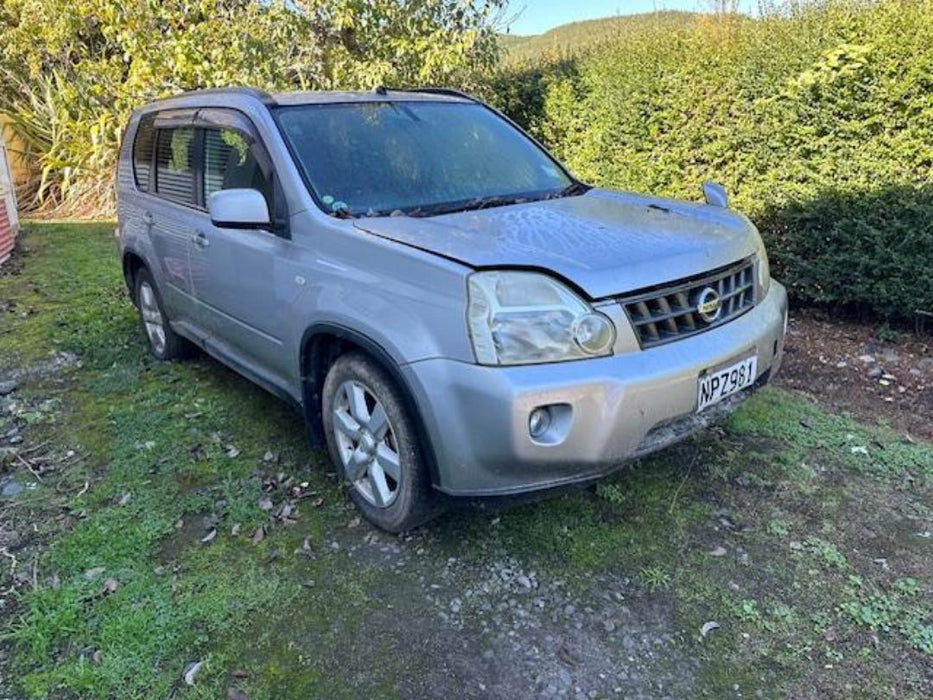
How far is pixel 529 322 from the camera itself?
7.35 ft

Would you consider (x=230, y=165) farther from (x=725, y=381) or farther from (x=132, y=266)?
(x=725, y=381)

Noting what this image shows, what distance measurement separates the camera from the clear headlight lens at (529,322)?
222cm

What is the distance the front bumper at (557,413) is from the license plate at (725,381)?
0.05 metres

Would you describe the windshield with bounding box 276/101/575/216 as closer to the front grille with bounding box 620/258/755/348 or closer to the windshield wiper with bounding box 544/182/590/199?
the windshield wiper with bounding box 544/182/590/199

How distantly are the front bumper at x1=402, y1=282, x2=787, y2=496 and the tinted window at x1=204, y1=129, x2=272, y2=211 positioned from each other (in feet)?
4.47

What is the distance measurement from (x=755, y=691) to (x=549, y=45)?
701cm

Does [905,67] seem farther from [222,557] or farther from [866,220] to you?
[222,557]

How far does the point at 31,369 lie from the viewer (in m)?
4.72

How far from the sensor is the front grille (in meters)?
2.36

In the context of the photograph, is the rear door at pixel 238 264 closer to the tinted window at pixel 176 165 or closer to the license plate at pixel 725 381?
the tinted window at pixel 176 165

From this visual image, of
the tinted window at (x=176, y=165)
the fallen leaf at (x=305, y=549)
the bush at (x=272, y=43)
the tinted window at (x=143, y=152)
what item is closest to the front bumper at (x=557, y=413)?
the fallen leaf at (x=305, y=549)

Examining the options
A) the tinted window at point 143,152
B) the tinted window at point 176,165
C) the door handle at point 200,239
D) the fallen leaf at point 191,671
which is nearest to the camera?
the fallen leaf at point 191,671

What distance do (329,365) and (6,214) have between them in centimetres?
750

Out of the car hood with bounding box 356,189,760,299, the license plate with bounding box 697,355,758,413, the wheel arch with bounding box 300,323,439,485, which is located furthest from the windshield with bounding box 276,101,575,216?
the license plate with bounding box 697,355,758,413
